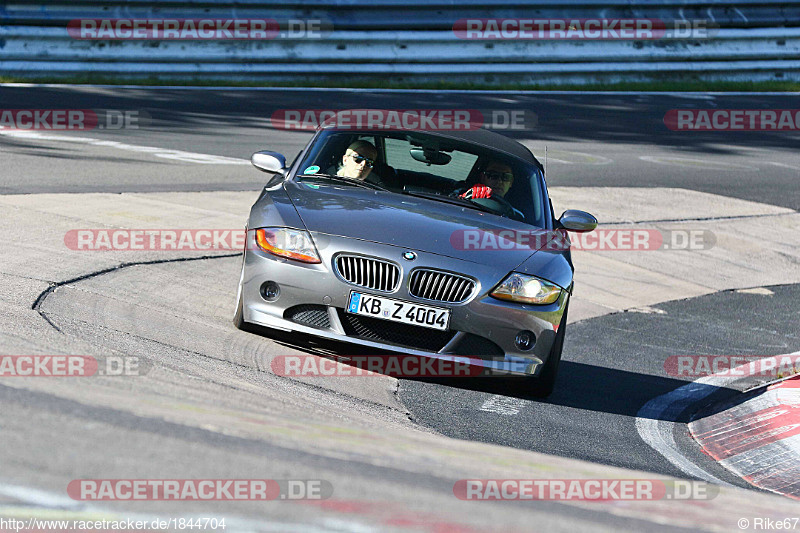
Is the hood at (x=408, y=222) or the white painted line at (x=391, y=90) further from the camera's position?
the white painted line at (x=391, y=90)

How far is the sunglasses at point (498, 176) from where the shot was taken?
7117mm

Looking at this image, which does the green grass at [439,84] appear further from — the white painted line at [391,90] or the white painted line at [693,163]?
the white painted line at [693,163]

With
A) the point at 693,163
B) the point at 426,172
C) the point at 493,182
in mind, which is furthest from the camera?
the point at 693,163

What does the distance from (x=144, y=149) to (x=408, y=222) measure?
820 centimetres

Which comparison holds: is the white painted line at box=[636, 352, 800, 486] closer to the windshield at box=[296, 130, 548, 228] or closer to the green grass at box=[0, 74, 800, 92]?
the windshield at box=[296, 130, 548, 228]

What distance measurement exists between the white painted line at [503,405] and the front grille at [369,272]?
0.86 meters

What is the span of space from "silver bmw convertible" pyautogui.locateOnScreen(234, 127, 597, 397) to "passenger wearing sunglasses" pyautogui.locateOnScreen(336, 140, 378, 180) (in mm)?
182

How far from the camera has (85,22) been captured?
18.7 meters

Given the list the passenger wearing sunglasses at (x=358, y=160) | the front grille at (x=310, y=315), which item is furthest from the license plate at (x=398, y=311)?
the passenger wearing sunglasses at (x=358, y=160)

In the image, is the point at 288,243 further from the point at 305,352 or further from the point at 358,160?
the point at 358,160

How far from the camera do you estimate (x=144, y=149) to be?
13602mm

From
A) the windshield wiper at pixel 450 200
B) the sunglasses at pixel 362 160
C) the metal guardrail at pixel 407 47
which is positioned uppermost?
the sunglasses at pixel 362 160

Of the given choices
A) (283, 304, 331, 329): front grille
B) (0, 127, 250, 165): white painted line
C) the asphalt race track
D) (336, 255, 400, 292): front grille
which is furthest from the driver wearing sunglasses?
(0, 127, 250, 165): white painted line

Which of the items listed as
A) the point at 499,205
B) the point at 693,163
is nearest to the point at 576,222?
the point at 499,205
